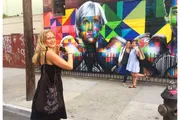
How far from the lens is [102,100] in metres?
5.89

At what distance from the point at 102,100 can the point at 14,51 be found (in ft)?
27.3

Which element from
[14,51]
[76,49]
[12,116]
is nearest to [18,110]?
[12,116]

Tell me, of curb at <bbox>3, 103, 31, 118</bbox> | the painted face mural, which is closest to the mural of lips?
the painted face mural

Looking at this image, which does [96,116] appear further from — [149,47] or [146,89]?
[149,47]

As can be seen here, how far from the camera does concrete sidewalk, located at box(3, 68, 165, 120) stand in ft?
15.8

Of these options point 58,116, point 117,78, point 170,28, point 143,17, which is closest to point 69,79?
point 117,78

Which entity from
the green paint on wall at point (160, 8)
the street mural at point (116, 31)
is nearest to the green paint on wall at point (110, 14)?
the street mural at point (116, 31)

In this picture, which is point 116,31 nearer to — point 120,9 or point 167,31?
point 120,9

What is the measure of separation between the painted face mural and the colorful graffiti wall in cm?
463

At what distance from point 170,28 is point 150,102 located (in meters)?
2.80

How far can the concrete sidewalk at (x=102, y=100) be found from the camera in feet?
15.8

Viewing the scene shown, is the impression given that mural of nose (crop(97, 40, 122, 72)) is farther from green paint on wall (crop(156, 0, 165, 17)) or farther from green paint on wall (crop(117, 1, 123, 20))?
green paint on wall (crop(156, 0, 165, 17))

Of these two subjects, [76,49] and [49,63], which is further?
[76,49]

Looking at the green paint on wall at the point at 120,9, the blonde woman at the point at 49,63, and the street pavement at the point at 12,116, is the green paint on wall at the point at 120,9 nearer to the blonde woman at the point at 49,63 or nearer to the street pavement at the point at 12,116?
the street pavement at the point at 12,116
